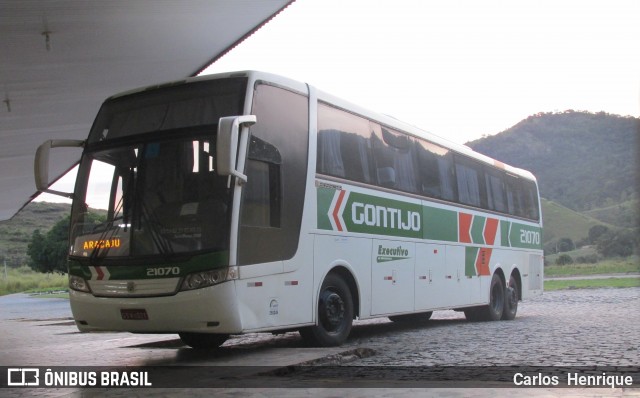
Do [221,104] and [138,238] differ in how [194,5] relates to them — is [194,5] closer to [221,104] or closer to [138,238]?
[221,104]

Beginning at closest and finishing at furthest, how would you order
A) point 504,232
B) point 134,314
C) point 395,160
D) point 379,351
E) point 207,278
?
point 207,278 < point 134,314 < point 379,351 < point 395,160 < point 504,232

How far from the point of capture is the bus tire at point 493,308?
16625 mm

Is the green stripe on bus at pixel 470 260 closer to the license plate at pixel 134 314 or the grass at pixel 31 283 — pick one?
the license plate at pixel 134 314

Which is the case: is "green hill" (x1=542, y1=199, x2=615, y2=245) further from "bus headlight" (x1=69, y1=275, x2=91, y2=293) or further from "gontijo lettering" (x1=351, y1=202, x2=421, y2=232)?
"bus headlight" (x1=69, y1=275, x2=91, y2=293)

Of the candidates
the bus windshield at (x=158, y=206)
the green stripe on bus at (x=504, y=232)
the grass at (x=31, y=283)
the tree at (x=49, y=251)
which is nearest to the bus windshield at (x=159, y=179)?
the bus windshield at (x=158, y=206)

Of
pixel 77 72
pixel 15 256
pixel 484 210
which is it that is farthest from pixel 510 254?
pixel 15 256

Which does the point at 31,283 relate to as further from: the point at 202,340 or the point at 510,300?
the point at 202,340

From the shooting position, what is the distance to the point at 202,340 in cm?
1076

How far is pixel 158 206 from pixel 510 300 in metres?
11.5

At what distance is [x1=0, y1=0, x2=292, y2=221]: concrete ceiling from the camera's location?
39.0 feet

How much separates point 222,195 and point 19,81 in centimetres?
871

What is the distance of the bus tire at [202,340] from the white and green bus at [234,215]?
16mm

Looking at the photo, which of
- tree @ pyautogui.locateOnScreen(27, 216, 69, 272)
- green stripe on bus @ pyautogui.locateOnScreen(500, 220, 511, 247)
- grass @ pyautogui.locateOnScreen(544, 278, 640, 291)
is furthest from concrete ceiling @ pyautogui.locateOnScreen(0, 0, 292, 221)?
tree @ pyautogui.locateOnScreen(27, 216, 69, 272)

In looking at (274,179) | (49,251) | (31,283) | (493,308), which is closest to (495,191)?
(493,308)
